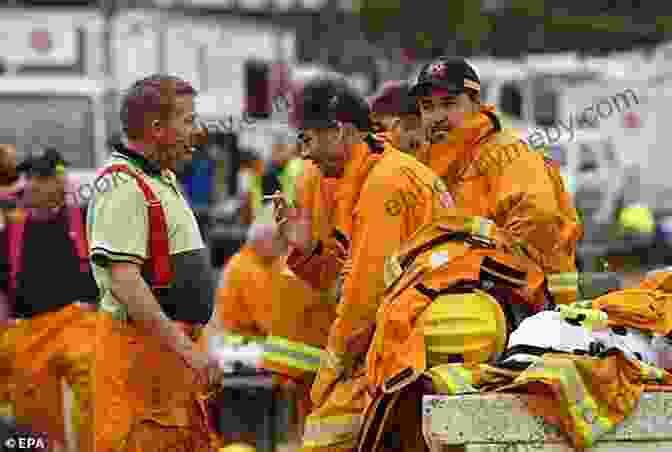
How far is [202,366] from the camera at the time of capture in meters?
5.93

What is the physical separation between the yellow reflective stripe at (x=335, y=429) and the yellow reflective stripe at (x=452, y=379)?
3.11 feet

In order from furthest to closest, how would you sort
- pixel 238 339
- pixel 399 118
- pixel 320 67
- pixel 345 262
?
pixel 320 67, pixel 238 339, pixel 399 118, pixel 345 262

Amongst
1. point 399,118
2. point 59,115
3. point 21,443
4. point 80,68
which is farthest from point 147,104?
point 59,115

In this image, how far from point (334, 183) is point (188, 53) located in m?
14.8

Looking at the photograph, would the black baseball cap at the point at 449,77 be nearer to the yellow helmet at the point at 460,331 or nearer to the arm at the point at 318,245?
the arm at the point at 318,245

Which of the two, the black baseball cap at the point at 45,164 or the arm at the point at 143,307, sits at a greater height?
the arm at the point at 143,307

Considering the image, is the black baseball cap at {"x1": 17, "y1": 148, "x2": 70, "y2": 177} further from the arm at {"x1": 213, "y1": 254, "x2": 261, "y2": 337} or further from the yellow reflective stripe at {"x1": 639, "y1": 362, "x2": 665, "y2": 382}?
the yellow reflective stripe at {"x1": 639, "y1": 362, "x2": 665, "y2": 382}

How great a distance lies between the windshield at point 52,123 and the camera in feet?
68.3

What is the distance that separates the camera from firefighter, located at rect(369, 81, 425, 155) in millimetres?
7477

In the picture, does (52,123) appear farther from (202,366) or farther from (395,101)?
(202,366)

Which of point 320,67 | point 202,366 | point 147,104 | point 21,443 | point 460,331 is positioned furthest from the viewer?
point 320,67

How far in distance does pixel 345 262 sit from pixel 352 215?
0.67 feet

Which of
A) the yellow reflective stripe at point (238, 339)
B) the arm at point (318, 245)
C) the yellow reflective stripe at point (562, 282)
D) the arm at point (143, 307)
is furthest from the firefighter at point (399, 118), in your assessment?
the yellow reflective stripe at point (238, 339)

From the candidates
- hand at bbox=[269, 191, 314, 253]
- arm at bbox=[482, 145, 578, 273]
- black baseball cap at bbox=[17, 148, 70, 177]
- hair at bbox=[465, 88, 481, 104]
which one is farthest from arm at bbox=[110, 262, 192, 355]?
black baseball cap at bbox=[17, 148, 70, 177]
